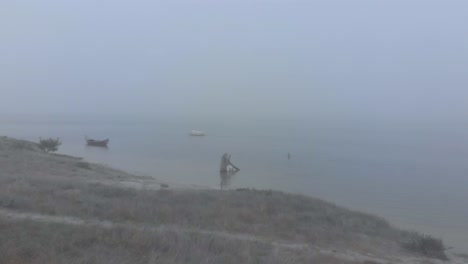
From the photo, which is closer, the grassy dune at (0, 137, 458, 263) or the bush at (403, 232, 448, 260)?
the grassy dune at (0, 137, 458, 263)

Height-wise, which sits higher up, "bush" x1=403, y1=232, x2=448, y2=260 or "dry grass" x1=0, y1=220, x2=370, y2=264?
"dry grass" x1=0, y1=220, x2=370, y2=264

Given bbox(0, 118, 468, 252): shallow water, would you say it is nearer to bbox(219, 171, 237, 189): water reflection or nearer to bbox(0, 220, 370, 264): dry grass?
bbox(219, 171, 237, 189): water reflection

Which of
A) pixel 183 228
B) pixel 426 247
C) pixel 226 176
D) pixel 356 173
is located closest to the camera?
pixel 183 228

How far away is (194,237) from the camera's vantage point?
895 cm

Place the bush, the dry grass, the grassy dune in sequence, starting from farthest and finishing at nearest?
1. the bush
2. the grassy dune
3. the dry grass

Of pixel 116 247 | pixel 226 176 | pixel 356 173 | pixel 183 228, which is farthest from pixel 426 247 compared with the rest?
pixel 356 173

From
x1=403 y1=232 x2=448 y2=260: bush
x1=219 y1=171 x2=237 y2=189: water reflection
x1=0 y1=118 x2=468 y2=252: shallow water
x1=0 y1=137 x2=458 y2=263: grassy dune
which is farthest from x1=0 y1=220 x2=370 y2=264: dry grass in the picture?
x1=219 y1=171 x2=237 y2=189: water reflection

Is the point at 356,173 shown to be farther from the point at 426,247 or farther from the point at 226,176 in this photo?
the point at 426,247

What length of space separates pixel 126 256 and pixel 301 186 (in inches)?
1351

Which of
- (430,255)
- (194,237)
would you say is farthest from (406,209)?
(194,237)

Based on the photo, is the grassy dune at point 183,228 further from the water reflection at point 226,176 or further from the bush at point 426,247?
the water reflection at point 226,176

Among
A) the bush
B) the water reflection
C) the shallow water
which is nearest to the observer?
the bush

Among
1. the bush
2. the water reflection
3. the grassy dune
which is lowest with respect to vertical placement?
the water reflection

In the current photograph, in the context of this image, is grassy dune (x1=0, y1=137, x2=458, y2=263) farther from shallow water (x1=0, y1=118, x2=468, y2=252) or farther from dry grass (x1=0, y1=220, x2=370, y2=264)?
shallow water (x1=0, y1=118, x2=468, y2=252)
